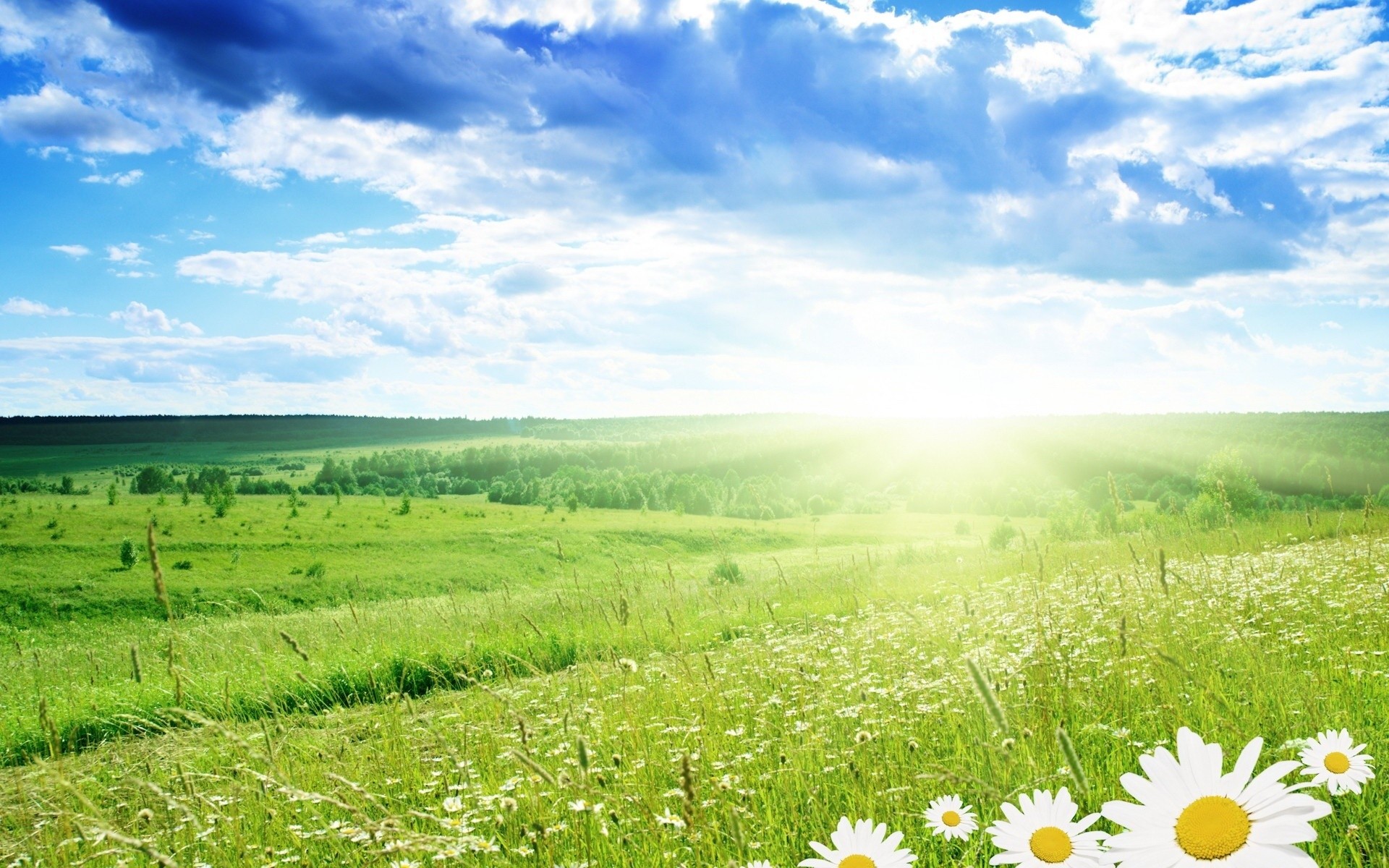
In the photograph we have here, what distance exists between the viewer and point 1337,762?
2344mm

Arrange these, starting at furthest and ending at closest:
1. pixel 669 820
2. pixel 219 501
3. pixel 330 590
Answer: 1. pixel 219 501
2. pixel 330 590
3. pixel 669 820

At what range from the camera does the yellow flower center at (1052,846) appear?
5.29 ft

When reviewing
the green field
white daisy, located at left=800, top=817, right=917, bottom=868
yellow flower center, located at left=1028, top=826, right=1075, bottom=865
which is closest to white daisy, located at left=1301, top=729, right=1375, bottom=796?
the green field

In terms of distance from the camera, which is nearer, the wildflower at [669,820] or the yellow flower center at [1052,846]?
the yellow flower center at [1052,846]

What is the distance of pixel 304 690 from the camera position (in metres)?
11.6

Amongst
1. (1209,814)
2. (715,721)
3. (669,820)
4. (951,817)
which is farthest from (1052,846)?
(715,721)

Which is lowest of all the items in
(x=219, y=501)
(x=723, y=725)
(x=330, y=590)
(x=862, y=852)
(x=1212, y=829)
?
(x=330, y=590)

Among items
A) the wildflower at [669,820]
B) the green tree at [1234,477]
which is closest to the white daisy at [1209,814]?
the wildflower at [669,820]

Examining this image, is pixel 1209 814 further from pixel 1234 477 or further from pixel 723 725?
pixel 1234 477

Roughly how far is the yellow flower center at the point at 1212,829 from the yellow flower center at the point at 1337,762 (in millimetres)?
1411

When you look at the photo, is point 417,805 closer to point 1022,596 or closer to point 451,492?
point 1022,596

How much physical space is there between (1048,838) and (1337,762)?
4.49ft

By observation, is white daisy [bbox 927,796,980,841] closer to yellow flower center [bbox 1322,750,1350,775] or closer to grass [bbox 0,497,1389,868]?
grass [bbox 0,497,1389,868]

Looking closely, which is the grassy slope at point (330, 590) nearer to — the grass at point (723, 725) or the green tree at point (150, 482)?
the grass at point (723, 725)
